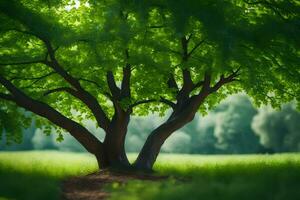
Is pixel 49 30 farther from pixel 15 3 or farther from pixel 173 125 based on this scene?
pixel 173 125

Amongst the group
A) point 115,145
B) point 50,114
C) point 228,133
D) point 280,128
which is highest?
point 228,133

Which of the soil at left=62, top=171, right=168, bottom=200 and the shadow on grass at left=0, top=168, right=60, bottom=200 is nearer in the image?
the shadow on grass at left=0, top=168, right=60, bottom=200

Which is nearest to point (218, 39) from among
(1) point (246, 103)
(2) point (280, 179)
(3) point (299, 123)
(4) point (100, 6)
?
(2) point (280, 179)

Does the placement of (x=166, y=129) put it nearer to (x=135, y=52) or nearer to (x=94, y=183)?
(x=135, y=52)

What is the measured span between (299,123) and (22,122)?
134ft

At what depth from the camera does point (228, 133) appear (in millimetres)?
66750

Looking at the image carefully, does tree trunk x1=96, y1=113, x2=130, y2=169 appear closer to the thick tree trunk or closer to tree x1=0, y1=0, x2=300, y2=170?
tree x1=0, y1=0, x2=300, y2=170

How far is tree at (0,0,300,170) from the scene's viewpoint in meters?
13.6

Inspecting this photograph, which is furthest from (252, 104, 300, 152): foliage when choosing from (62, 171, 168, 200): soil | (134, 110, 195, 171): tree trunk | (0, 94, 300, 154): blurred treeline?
(62, 171, 168, 200): soil

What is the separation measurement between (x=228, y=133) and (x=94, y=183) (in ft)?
176

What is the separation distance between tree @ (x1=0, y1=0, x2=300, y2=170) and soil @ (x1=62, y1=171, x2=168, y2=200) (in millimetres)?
2124

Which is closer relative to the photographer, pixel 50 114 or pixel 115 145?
pixel 50 114

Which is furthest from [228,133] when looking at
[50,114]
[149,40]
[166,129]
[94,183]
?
[94,183]

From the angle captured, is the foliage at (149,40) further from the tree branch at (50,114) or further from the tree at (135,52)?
the tree branch at (50,114)
